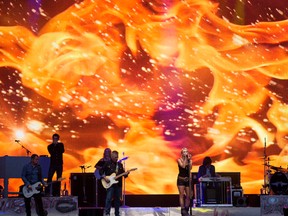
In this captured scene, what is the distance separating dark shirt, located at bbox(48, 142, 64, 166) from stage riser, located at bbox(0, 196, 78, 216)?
96 cm

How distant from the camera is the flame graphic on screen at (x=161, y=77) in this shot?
57.8 ft

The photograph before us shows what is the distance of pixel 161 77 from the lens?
17828 mm

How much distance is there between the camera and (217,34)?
59.3ft

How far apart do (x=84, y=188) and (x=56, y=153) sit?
1.25 metres

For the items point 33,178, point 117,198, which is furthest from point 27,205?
point 117,198

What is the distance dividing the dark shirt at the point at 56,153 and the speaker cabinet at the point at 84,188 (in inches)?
34.3

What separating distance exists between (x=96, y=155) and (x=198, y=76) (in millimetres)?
3297

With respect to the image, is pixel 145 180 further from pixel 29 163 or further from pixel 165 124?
pixel 29 163

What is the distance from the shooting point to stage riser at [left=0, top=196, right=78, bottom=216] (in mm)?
14727

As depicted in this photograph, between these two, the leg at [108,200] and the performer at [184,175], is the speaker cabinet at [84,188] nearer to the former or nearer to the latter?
the leg at [108,200]

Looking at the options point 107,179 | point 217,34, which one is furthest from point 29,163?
point 217,34

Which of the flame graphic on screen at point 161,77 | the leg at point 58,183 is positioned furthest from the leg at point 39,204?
the flame graphic on screen at point 161,77

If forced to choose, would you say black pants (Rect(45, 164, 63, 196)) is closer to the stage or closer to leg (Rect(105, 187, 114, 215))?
the stage

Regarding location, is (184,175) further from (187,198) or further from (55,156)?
(55,156)
